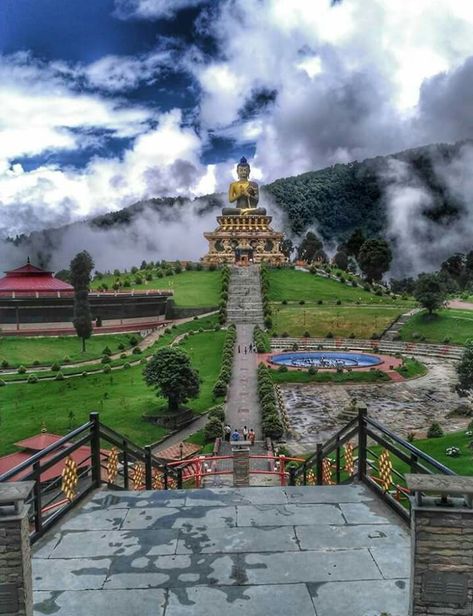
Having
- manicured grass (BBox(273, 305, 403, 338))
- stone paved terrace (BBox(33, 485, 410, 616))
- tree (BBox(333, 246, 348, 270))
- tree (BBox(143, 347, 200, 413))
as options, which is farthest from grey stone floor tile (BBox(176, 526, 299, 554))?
tree (BBox(333, 246, 348, 270))

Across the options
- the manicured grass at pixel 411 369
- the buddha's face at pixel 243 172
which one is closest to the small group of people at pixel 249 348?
the manicured grass at pixel 411 369

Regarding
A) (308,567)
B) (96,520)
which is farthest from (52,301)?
(308,567)

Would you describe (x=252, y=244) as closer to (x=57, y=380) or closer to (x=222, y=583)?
(x=57, y=380)

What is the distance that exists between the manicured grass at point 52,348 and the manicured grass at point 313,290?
23119 mm

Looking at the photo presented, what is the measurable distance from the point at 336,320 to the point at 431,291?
952cm

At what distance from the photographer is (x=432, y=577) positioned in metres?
5.07

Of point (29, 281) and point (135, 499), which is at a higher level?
point (29, 281)

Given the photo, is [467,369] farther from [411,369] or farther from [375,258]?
[375,258]

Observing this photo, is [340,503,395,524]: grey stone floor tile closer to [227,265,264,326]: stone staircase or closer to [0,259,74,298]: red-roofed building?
[227,265,264,326]: stone staircase

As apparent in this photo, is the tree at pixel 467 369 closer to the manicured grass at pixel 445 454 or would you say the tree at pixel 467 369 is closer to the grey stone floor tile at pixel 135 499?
the manicured grass at pixel 445 454

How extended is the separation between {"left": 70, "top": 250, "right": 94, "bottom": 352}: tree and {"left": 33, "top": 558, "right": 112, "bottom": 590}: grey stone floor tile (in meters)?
40.5

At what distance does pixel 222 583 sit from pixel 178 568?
0.60 metres

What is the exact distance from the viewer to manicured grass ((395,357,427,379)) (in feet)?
132

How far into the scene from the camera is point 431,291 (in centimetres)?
5319
